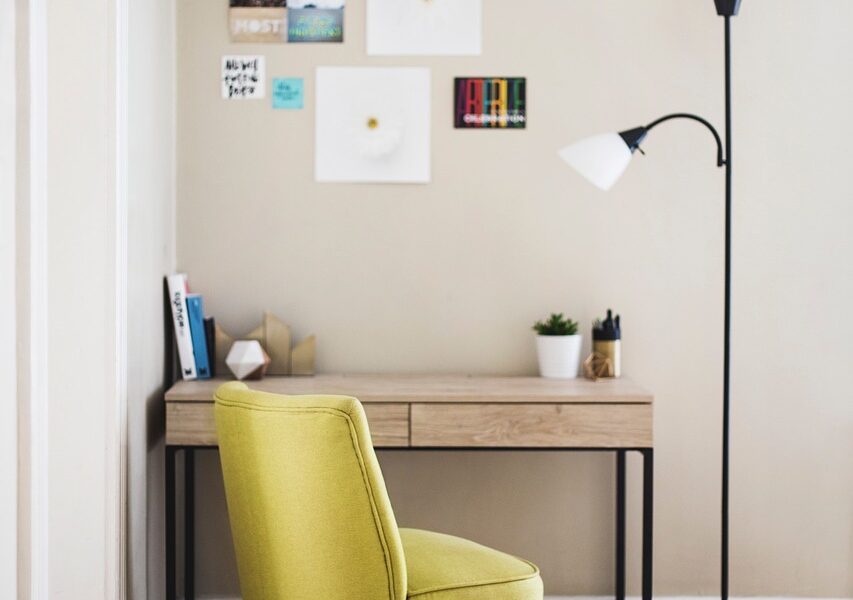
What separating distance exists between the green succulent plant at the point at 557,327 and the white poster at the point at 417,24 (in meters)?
0.89

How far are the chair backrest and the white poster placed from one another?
52.0 inches

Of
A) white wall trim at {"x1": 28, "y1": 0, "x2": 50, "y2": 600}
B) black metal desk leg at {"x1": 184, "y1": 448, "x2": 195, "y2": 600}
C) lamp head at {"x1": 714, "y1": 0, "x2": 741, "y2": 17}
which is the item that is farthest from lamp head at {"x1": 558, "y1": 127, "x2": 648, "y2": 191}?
black metal desk leg at {"x1": 184, "y1": 448, "x2": 195, "y2": 600}

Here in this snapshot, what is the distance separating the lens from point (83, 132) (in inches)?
85.5

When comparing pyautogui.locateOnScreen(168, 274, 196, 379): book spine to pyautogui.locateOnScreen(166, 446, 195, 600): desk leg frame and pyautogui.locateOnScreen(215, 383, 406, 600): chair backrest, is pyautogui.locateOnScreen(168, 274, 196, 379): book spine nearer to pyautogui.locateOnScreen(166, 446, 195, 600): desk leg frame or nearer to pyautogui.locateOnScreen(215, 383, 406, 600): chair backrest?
pyautogui.locateOnScreen(166, 446, 195, 600): desk leg frame

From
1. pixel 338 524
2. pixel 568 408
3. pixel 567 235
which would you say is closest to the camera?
pixel 338 524

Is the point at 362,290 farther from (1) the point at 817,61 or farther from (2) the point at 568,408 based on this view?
(1) the point at 817,61

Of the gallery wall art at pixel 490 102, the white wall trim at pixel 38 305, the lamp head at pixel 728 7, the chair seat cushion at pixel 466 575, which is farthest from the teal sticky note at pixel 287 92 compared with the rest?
the chair seat cushion at pixel 466 575

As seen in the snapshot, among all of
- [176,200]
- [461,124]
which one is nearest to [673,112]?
[461,124]

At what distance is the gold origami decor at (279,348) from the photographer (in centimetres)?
280

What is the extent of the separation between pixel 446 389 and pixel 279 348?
1.89 ft

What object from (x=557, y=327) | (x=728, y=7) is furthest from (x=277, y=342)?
(x=728, y=7)

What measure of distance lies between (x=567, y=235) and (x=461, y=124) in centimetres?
47

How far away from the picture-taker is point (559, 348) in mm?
→ 2754

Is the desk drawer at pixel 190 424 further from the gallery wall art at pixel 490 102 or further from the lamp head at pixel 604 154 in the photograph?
the gallery wall art at pixel 490 102
